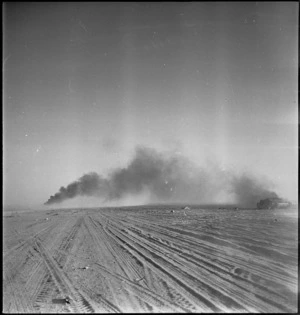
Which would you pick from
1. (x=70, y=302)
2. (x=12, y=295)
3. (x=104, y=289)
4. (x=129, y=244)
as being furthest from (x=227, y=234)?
(x=12, y=295)

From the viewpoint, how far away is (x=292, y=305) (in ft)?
15.7

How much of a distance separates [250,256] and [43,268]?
613 cm

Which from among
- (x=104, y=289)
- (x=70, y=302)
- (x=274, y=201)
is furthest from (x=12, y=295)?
(x=274, y=201)

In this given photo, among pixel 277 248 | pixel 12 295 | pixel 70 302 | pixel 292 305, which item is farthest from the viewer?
pixel 277 248

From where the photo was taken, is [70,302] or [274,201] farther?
[274,201]

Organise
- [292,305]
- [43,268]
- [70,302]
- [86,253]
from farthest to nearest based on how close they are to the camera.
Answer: [86,253]
[43,268]
[70,302]
[292,305]

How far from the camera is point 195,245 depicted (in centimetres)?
914

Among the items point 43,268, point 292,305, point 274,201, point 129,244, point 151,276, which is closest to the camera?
point 292,305

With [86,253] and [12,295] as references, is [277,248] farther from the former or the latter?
[12,295]

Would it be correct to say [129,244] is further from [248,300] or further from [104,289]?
[248,300]

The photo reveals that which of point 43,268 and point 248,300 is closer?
point 248,300

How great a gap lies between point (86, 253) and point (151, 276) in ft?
11.1

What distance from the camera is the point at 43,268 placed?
7.27m

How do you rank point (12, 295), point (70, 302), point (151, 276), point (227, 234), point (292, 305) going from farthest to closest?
point (227, 234), point (151, 276), point (12, 295), point (70, 302), point (292, 305)
